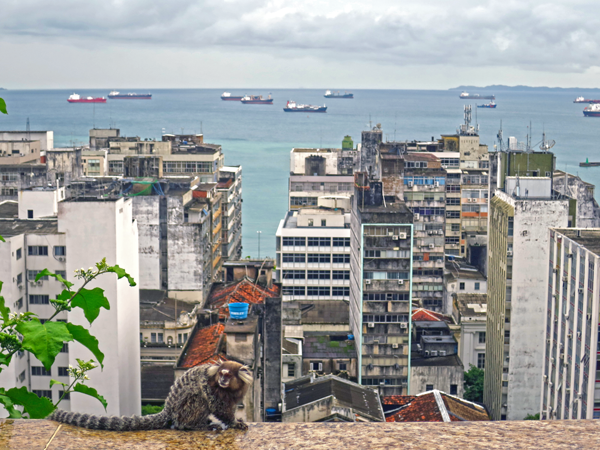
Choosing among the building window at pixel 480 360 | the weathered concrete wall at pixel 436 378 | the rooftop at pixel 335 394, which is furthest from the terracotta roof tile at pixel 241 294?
the building window at pixel 480 360

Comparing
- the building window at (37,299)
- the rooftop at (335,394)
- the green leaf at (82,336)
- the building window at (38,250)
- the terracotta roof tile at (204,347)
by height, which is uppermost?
the green leaf at (82,336)

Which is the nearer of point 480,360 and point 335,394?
point 335,394

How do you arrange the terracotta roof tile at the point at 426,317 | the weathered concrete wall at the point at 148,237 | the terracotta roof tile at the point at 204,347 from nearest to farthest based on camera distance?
the terracotta roof tile at the point at 204,347 < the terracotta roof tile at the point at 426,317 < the weathered concrete wall at the point at 148,237

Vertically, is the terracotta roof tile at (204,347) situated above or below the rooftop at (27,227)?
below

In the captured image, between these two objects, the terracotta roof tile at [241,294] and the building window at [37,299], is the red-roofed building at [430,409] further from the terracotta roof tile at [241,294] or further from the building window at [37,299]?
the building window at [37,299]

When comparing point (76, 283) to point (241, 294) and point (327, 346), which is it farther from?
point (327, 346)

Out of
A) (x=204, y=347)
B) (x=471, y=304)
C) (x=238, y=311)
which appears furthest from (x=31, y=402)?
(x=471, y=304)
